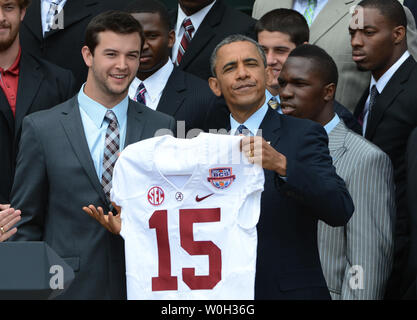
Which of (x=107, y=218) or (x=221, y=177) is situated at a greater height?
(x=221, y=177)

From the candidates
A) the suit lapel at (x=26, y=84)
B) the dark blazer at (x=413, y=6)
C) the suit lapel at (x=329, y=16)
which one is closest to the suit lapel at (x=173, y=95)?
the suit lapel at (x=26, y=84)

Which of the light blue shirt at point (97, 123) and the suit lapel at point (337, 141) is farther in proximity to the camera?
the suit lapel at point (337, 141)

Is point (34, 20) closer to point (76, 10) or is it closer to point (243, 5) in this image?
point (76, 10)

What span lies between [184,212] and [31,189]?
771 mm

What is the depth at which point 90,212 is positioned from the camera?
389 cm

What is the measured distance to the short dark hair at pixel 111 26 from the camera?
14.4 ft

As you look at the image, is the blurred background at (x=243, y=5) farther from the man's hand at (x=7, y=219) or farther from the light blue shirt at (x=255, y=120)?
the man's hand at (x=7, y=219)

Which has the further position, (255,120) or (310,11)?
(310,11)

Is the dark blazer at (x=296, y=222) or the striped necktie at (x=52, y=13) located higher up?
the striped necktie at (x=52, y=13)

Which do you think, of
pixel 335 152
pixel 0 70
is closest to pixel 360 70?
pixel 335 152

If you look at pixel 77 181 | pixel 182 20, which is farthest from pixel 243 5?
pixel 77 181

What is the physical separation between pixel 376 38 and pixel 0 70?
2374 millimetres

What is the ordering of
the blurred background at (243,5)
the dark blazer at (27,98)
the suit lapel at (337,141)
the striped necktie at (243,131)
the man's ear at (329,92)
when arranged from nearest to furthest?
the striped necktie at (243,131), the suit lapel at (337,141), the dark blazer at (27,98), the man's ear at (329,92), the blurred background at (243,5)

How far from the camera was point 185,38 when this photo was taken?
19.5ft
